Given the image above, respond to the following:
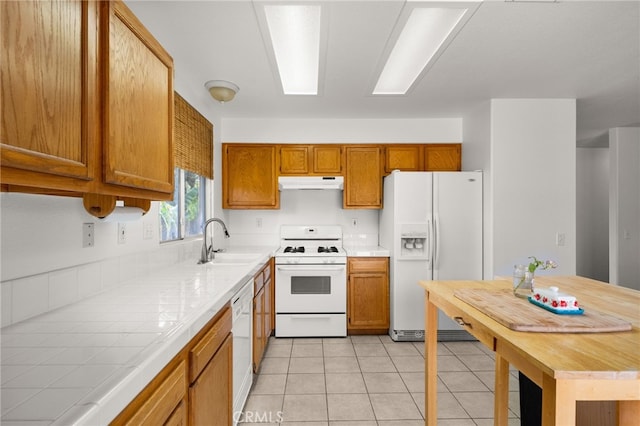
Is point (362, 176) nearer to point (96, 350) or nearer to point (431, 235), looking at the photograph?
point (431, 235)

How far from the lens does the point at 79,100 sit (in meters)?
0.86

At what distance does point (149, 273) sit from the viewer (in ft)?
6.24

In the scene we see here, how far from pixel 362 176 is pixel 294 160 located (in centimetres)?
84

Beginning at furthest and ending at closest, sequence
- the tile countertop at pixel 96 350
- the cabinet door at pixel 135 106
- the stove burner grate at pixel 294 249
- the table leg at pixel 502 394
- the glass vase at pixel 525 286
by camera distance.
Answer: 1. the stove burner grate at pixel 294 249
2. the table leg at pixel 502 394
3. the glass vase at pixel 525 286
4. the cabinet door at pixel 135 106
5. the tile countertop at pixel 96 350

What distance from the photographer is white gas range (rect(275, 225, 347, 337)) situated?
319cm

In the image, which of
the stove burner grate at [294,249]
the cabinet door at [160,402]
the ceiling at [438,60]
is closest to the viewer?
the cabinet door at [160,402]

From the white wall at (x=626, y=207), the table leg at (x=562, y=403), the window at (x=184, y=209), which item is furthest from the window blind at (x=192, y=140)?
the white wall at (x=626, y=207)

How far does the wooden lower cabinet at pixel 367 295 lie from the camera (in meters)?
3.26

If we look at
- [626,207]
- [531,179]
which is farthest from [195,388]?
[626,207]

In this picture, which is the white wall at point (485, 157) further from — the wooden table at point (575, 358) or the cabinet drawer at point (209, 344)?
the cabinet drawer at point (209, 344)

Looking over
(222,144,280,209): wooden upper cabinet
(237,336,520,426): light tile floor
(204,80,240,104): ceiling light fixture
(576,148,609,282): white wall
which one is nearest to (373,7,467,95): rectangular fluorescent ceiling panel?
(204,80,240,104): ceiling light fixture

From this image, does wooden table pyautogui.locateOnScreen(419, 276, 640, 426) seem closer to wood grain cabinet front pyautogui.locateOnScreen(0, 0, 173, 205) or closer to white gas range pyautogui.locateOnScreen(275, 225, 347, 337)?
wood grain cabinet front pyautogui.locateOnScreen(0, 0, 173, 205)

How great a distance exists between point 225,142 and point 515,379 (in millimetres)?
3707

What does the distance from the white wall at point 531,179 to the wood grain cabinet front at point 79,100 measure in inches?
120
